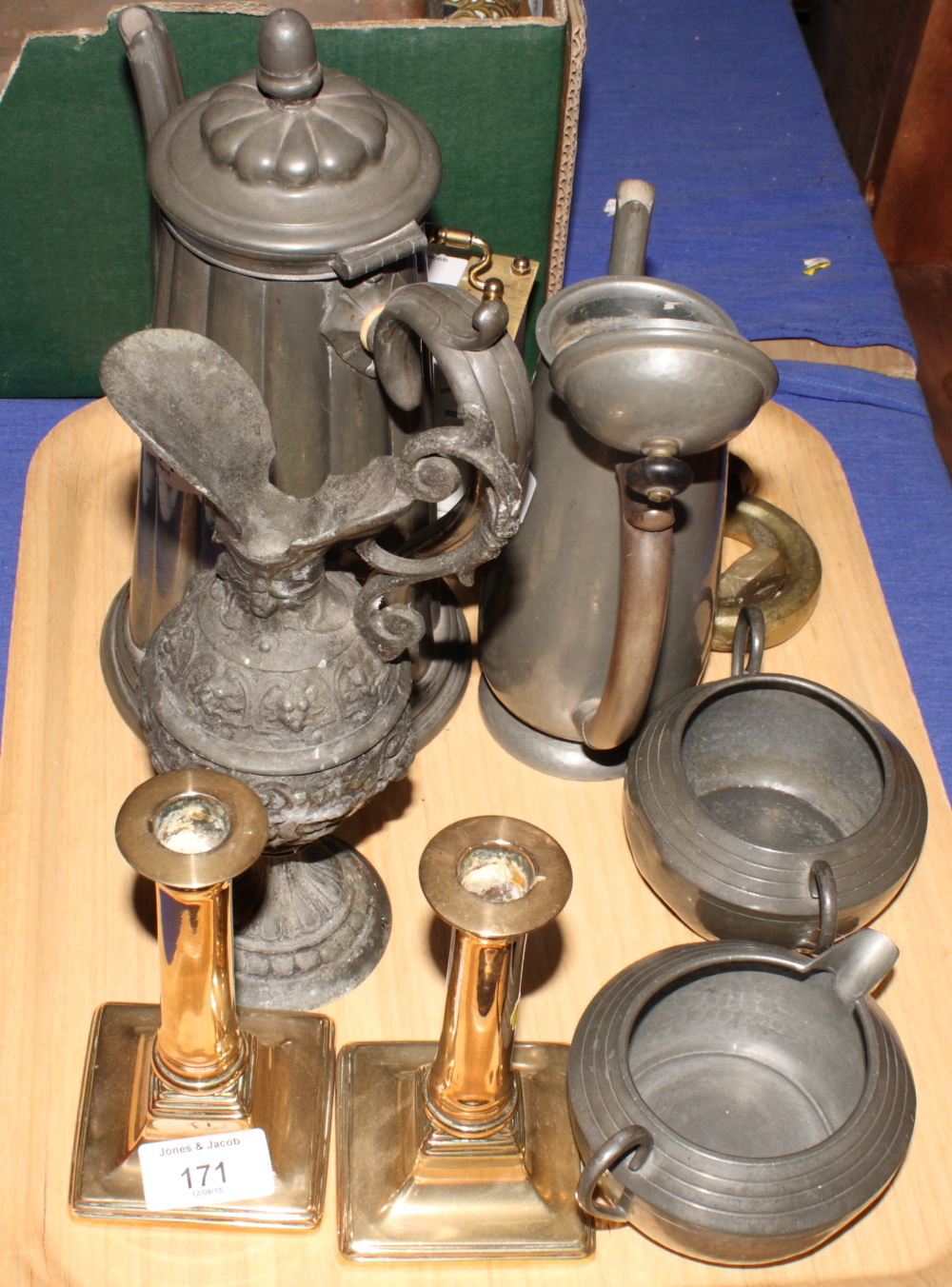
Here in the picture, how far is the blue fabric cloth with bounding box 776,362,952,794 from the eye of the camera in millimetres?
1218

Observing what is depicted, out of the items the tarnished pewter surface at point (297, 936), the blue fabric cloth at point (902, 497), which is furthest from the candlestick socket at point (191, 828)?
the blue fabric cloth at point (902, 497)

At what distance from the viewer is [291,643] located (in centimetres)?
66

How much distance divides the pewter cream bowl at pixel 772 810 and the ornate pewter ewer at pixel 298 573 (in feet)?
0.63

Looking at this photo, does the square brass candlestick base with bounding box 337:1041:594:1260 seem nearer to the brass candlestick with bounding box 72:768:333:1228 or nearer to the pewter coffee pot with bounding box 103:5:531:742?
the brass candlestick with bounding box 72:768:333:1228

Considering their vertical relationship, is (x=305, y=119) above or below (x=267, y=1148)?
above

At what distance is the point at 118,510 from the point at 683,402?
60 cm

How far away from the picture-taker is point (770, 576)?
42.1 inches

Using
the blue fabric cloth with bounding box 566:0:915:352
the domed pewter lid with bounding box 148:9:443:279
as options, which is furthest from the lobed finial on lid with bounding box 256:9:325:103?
the blue fabric cloth with bounding box 566:0:915:352

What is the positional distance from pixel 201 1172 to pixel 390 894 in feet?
0.77

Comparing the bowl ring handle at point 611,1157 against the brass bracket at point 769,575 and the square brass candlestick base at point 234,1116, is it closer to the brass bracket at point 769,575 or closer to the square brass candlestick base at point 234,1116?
the square brass candlestick base at point 234,1116

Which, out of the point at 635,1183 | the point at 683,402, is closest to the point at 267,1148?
the point at 635,1183

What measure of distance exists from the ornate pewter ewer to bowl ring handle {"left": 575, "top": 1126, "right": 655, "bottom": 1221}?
0.21 metres

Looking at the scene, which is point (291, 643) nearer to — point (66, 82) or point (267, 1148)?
point (267, 1148)

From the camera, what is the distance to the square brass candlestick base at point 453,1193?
726 mm
